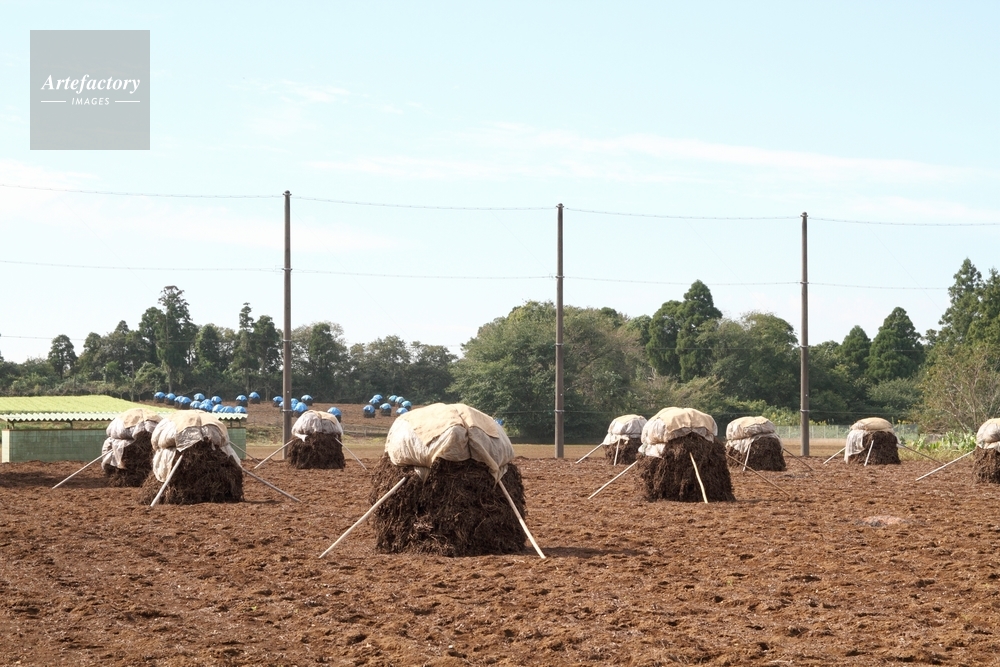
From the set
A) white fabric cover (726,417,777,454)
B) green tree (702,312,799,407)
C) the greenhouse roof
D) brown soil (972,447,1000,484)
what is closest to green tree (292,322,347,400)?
green tree (702,312,799,407)

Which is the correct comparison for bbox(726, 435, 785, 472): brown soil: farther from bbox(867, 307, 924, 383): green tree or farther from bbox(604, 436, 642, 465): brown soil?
bbox(867, 307, 924, 383): green tree

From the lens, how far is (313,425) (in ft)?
88.0

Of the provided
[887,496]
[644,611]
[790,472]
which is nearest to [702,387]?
[790,472]

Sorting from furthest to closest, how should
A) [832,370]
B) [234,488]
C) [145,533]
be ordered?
1. [832,370]
2. [234,488]
3. [145,533]

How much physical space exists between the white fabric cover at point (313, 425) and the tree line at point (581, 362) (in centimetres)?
2228

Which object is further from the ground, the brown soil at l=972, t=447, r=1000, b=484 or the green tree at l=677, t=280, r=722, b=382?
the green tree at l=677, t=280, r=722, b=382

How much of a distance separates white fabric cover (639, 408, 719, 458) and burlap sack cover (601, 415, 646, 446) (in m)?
11.2

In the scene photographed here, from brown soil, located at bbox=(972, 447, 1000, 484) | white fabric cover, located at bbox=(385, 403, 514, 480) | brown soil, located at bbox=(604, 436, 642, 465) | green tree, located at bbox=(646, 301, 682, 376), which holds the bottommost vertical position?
brown soil, located at bbox=(604, 436, 642, 465)

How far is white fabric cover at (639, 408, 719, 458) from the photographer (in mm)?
17391

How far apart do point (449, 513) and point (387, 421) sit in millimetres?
46398

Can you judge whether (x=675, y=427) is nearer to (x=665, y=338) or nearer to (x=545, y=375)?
(x=545, y=375)

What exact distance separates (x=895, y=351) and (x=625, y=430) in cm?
4530

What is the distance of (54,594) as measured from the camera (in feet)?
31.1

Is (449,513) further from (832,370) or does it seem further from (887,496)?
(832,370)
